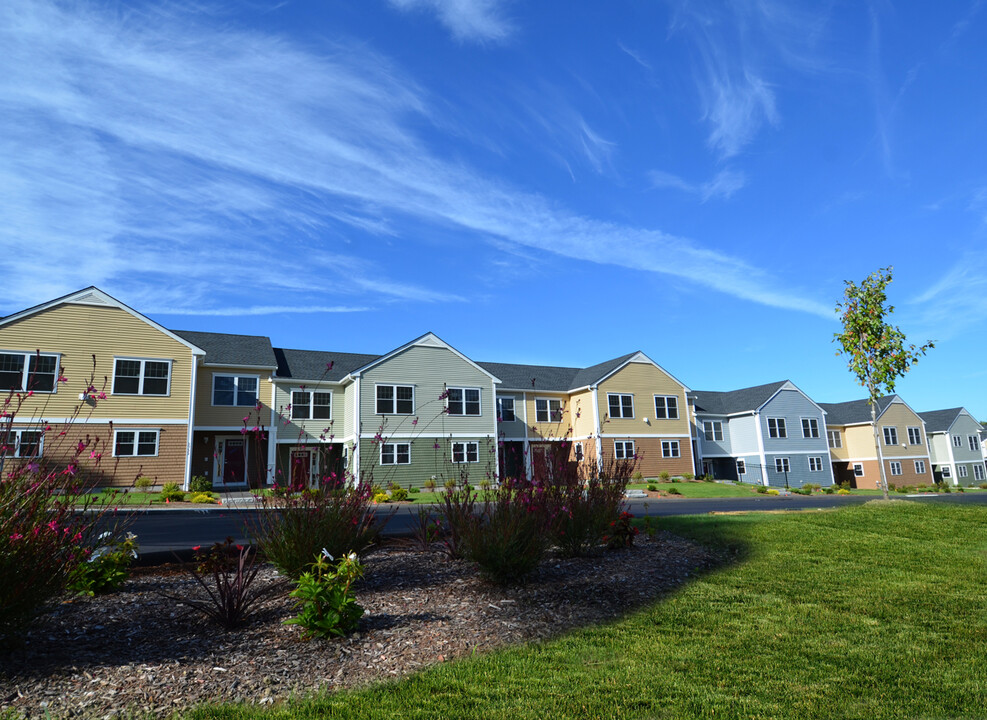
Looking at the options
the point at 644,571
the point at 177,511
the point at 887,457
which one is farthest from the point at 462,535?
the point at 887,457

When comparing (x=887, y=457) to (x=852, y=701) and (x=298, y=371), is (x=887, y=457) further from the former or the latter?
(x=852, y=701)

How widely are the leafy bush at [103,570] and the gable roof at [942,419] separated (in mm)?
68067

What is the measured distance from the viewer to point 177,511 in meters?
19.7

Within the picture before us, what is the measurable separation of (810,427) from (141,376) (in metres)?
42.8

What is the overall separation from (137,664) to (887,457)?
57838mm

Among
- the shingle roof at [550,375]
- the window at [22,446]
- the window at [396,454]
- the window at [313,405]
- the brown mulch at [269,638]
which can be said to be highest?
the shingle roof at [550,375]

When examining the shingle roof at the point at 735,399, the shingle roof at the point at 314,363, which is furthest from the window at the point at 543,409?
the shingle roof at the point at 735,399

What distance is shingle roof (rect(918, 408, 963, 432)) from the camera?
191 feet

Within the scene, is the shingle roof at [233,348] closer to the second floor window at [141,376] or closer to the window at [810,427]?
the second floor window at [141,376]

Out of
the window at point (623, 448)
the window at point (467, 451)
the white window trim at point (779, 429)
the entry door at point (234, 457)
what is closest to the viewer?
the entry door at point (234, 457)

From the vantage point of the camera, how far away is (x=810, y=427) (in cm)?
4500

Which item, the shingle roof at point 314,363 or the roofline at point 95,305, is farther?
the shingle roof at point 314,363

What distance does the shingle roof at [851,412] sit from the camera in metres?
49.9

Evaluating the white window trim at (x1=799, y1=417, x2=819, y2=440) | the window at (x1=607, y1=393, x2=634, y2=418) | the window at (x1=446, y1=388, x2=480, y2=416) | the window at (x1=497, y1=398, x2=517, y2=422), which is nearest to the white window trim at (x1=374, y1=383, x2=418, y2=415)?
the window at (x1=446, y1=388, x2=480, y2=416)
